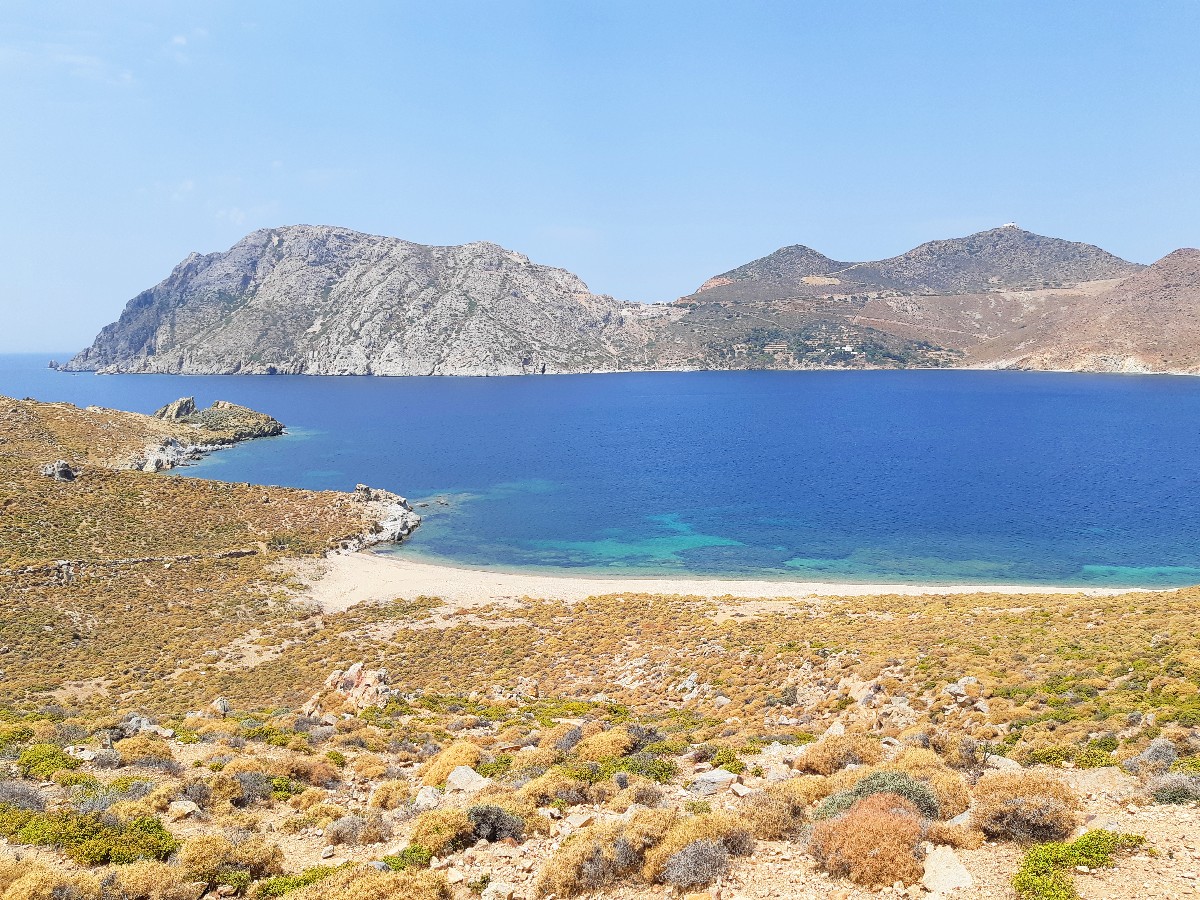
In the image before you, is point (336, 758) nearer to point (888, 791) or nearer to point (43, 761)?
point (43, 761)

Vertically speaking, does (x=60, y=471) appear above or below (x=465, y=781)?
above

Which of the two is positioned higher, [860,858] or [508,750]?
[860,858]

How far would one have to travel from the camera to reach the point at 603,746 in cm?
1903

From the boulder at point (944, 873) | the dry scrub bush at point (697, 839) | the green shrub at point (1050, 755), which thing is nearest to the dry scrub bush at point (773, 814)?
the dry scrub bush at point (697, 839)

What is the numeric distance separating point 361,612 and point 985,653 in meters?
39.4

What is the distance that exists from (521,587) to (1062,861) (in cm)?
4555

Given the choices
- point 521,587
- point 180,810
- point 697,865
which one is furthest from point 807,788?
point 521,587

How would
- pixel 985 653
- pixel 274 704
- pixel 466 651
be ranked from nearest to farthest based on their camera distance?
pixel 985 653 < pixel 274 704 < pixel 466 651

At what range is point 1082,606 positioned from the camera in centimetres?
3409

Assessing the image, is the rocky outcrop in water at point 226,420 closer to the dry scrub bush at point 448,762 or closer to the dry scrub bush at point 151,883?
the dry scrub bush at point 448,762

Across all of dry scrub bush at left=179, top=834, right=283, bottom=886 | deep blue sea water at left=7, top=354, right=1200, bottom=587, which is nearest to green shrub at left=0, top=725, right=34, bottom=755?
dry scrub bush at left=179, top=834, right=283, bottom=886

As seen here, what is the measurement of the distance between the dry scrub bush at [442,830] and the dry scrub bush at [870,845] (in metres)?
6.82

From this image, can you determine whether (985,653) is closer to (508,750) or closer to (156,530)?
(508,750)

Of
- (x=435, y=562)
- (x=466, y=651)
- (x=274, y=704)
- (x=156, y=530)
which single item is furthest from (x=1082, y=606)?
(x=156, y=530)
